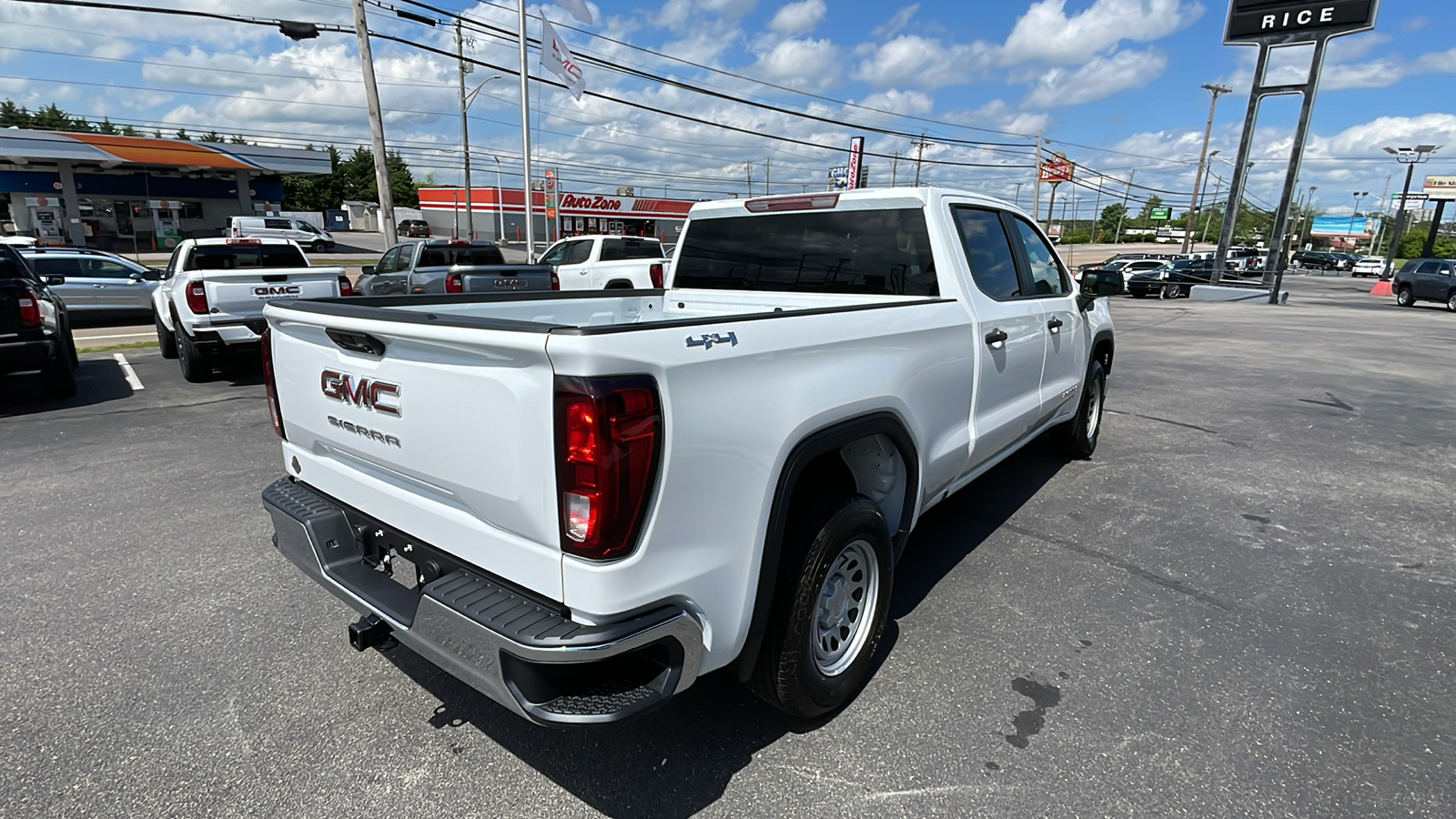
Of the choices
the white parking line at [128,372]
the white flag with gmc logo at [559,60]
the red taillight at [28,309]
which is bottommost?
the white parking line at [128,372]

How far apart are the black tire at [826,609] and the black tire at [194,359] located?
27.9ft

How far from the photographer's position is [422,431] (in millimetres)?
2191

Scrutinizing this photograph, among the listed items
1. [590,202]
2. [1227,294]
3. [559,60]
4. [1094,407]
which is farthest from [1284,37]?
[590,202]

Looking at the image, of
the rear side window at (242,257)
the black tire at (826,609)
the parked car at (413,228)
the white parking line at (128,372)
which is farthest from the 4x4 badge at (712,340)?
the parked car at (413,228)

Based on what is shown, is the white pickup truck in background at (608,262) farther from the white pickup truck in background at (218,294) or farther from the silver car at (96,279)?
the silver car at (96,279)

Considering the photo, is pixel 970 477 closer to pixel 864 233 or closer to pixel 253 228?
pixel 864 233

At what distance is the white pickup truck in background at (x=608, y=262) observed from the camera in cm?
1441

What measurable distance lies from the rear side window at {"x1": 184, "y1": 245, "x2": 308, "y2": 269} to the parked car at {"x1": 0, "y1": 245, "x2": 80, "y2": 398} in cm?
162

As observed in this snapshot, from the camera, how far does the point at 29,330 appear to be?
7270mm

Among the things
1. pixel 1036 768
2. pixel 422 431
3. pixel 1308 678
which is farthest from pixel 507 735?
pixel 1308 678

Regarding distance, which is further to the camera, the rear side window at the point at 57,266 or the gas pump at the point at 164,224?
the gas pump at the point at 164,224

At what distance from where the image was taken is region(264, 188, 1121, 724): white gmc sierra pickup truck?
1.87m

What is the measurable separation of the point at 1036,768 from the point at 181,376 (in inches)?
404

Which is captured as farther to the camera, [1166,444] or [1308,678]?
[1166,444]
